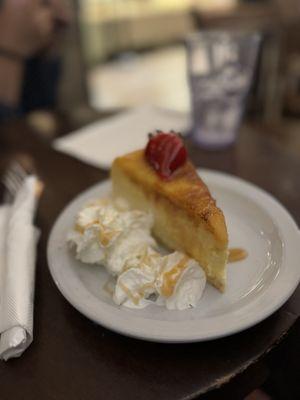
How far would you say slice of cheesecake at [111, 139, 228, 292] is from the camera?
644 mm

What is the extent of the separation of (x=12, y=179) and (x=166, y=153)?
1.37ft

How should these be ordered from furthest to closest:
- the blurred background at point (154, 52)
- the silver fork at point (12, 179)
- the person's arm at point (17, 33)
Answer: the blurred background at point (154, 52) → the person's arm at point (17, 33) → the silver fork at point (12, 179)

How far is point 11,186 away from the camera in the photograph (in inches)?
37.5

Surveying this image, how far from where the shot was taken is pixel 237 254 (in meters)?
0.69

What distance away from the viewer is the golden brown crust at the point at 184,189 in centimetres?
65

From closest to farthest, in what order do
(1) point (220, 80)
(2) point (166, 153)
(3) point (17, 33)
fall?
(2) point (166, 153) < (1) point (220, 80) < (3) point (17, 33)

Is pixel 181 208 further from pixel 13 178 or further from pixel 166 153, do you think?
pixel 13 178

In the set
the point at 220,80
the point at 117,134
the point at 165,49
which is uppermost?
the point at 220,80

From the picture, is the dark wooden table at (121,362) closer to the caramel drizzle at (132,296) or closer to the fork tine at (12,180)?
the caramel drizzle at (132,296)

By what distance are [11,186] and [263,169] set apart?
58 centimetres

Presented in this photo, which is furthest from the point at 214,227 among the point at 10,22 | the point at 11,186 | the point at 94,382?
the point at 10,22

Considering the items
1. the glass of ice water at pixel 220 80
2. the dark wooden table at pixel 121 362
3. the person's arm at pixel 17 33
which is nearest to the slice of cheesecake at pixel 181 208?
the dark wooden table at pixel 121 362

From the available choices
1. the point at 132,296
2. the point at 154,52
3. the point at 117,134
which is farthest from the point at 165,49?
the point at 132,296

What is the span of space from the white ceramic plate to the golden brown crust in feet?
0.26
